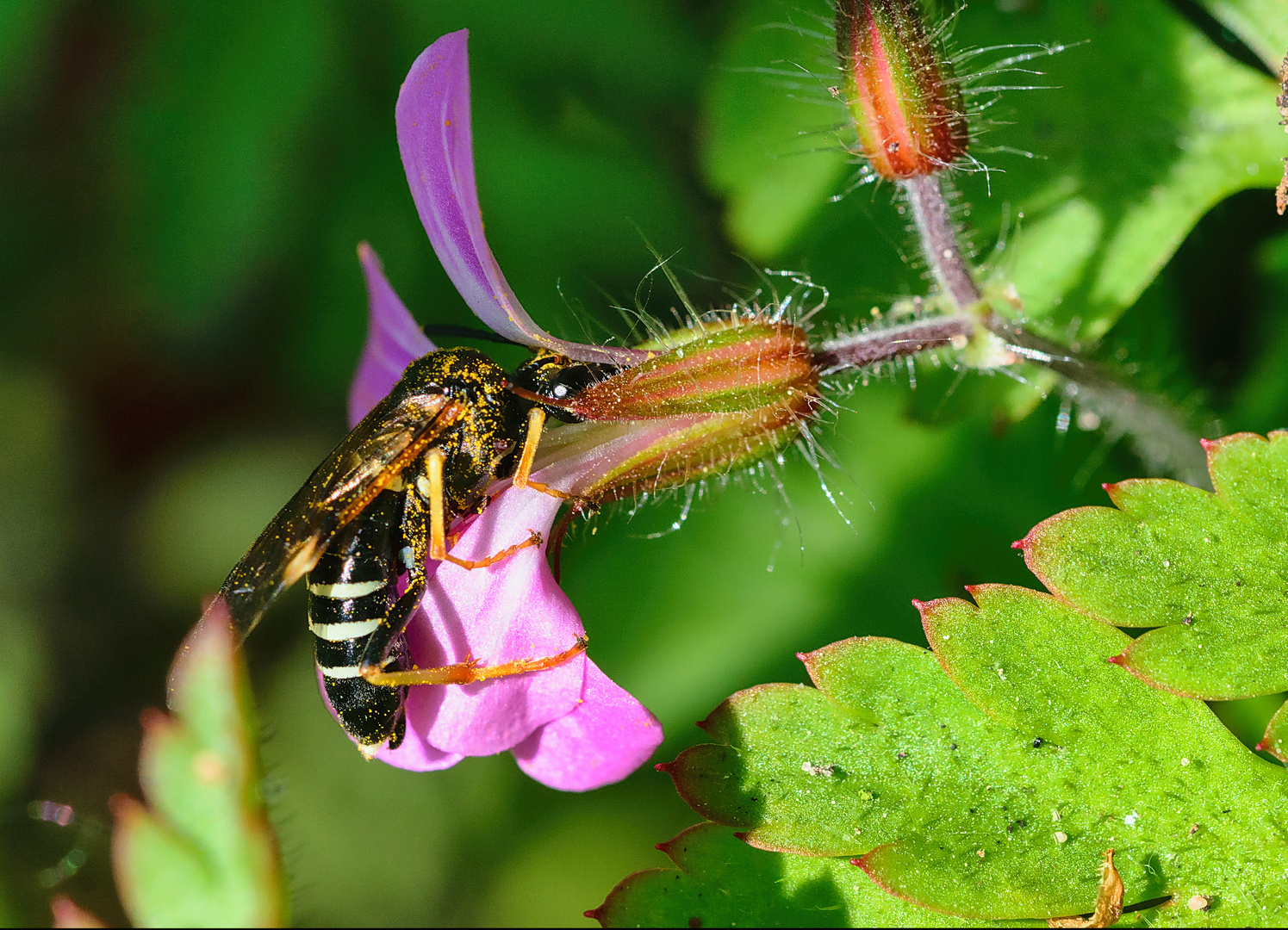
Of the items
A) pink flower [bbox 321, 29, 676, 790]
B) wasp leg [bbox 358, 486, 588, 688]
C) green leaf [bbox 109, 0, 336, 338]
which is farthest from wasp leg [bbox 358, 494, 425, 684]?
green leaf [bbox 109, 0, 336, 338]

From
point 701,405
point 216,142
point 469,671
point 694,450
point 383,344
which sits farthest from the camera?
point 216,142

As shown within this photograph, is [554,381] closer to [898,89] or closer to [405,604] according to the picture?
[405,604]

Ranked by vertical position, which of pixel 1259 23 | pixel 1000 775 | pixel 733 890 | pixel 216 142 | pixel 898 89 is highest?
pixel 216 142

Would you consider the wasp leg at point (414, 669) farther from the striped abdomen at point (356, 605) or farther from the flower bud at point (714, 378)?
the flower bud at point (714, 378)

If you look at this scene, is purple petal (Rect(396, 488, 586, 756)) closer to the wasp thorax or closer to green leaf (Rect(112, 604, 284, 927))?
the wasp thorax

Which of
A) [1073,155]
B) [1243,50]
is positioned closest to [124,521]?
[1073,155]

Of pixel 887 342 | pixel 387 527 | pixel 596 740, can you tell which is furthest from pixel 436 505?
pixel 887 342
